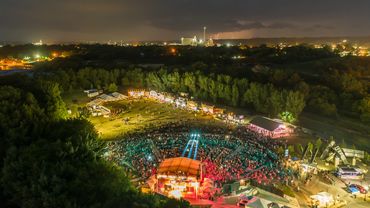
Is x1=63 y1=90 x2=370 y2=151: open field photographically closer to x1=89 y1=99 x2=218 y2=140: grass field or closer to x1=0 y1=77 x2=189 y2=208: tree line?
x1=89 y1=99 x2=218 y2=140: grass field

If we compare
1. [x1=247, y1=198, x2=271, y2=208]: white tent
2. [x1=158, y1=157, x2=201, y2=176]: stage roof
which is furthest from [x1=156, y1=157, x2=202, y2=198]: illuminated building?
[x1=247, y1=198, x2=271, y2=208]: white tent

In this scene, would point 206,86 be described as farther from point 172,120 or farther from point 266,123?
point 266,123

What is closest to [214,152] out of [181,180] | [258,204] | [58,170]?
[181,180]

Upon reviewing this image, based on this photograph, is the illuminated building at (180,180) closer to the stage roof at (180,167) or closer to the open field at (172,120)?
the stage roof at (180,167)

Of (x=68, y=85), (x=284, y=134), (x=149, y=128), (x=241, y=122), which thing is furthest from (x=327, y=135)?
(x=68, y=85)

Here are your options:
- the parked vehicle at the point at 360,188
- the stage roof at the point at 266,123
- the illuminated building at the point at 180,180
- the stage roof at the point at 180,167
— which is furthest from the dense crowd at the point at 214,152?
the parked vehicle at the point at 360,188
